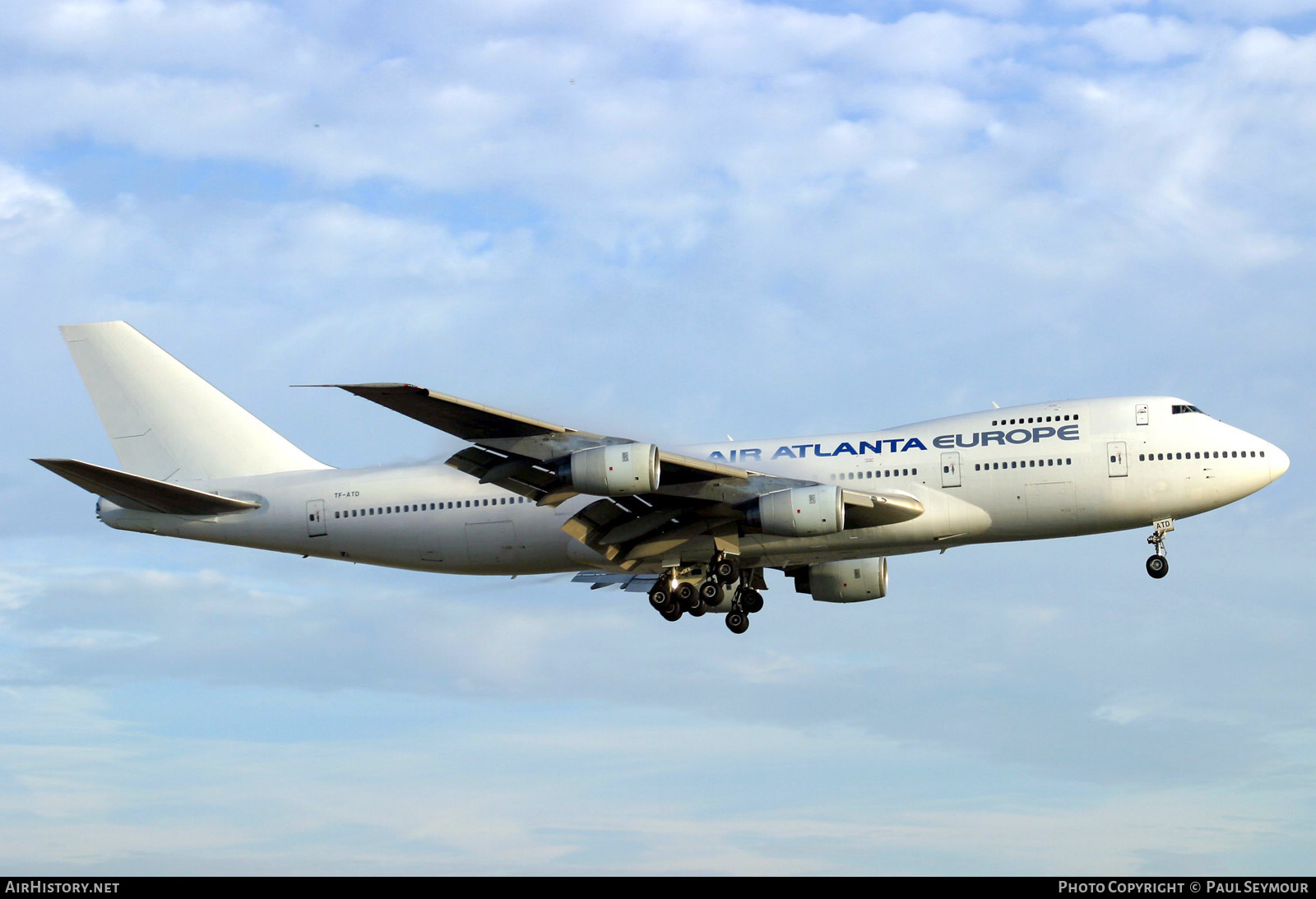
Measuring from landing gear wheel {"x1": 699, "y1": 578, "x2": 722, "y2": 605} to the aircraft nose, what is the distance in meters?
16.3

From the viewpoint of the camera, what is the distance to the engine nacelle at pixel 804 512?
38.3 meters

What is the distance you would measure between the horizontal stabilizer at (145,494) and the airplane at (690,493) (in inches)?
3.5

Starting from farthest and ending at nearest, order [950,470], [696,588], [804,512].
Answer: [696,588], [950,470], [804,512]

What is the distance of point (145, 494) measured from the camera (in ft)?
145

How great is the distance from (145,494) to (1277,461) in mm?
34100

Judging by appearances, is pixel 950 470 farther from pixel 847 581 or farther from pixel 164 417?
pixel 164 417

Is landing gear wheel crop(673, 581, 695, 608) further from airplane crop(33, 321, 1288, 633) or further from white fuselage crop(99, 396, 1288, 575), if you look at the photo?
white fuselage crop(99, 396, 1288, 575)

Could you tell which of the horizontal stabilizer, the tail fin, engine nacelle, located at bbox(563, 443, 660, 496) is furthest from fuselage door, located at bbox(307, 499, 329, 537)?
engine nacelle, located at bbox(563, 443, 660, 496)

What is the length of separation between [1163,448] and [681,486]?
1371 cm

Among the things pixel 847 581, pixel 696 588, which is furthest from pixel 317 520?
pixel 847 581
